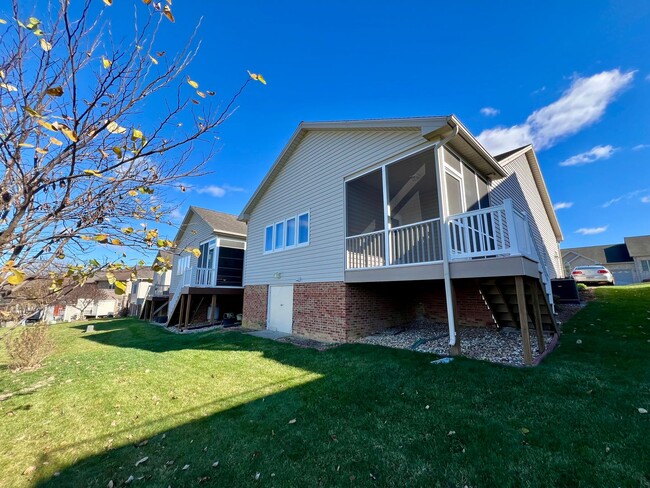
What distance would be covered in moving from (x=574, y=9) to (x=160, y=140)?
11.8 m

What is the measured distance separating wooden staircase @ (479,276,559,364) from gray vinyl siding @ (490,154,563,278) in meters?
3.87

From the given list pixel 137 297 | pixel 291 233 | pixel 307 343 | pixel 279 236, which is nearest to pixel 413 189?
pixel 291 233

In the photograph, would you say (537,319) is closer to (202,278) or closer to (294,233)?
(294,233)

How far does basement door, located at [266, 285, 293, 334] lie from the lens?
10922 millimetres

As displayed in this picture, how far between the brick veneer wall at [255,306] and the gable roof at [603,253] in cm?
4644

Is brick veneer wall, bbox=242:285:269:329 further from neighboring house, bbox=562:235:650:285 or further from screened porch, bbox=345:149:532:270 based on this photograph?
neighboring house, bbox=562:235:650:285

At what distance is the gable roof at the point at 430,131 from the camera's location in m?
6.97

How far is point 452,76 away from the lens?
10.3 meters

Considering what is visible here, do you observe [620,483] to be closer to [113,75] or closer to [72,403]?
[113,75]

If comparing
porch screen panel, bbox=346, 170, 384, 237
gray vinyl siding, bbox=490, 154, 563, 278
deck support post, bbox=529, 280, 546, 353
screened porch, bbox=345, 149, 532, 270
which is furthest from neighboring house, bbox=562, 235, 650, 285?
deck support post, bbox=529, 280, 546, 353

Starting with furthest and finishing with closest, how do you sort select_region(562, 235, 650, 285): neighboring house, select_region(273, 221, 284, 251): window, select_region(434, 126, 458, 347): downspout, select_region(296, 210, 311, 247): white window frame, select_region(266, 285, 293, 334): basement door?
select_region(562, 235, 650, 285): neighboring house
select_region(273, 221, 284, 251): window
select_region(266, 285, 293, 334): basement door
select_region(296, 210, 311, 247): white window frame
select_region(434, 126, 458, 347): downspout

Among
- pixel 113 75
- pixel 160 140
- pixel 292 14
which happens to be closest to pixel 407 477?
pixel 160 140

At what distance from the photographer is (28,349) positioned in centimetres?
780

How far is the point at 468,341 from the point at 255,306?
8.76m
